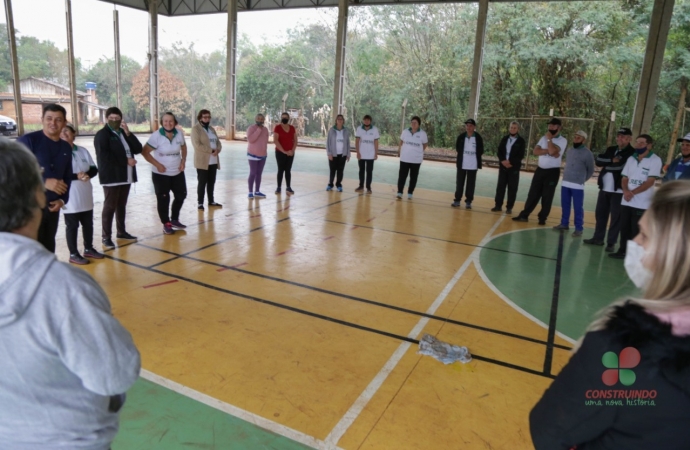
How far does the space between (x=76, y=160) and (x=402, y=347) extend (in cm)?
356

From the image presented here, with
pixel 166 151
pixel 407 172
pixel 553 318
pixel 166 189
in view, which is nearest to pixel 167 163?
pixel 166 151

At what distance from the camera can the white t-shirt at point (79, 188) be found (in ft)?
14.6

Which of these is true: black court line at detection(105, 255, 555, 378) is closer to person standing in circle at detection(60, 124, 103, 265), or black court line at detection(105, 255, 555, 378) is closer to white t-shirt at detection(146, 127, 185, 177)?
person standing in circle at detection(60, 124, 103, 265)

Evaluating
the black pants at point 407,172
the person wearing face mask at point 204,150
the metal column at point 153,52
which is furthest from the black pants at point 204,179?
the metal column at point 153,52

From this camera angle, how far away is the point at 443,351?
10.6 feet

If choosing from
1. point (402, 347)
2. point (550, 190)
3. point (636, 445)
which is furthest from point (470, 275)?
→ point (636, 445)

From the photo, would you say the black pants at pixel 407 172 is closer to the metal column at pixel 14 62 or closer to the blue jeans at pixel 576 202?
the blue jeans at pixel 576 202

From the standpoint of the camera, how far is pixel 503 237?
6738 mm

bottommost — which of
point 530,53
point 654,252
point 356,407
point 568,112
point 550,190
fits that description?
point 356,407

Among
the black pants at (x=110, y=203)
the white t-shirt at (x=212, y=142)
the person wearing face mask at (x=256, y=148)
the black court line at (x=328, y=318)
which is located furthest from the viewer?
the person wearing face mask at (x=256, y=148)

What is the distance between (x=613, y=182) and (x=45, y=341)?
6.73 metres

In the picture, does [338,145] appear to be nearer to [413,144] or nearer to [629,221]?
[413,144]

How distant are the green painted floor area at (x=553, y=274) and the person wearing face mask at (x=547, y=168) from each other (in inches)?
37.4

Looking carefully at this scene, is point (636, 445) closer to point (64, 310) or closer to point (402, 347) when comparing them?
point (64, 310)
